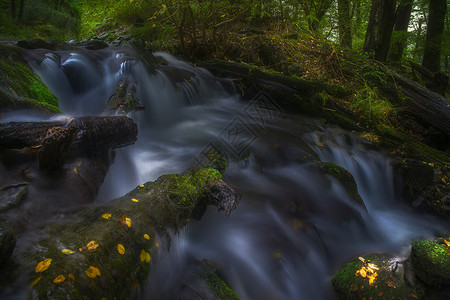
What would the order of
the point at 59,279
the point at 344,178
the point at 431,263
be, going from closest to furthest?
the point at 59,279
the point at 431,263
the point at 344,178

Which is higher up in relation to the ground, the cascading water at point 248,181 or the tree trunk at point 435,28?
the tree trunk at point 435,28

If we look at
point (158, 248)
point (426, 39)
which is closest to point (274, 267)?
point (158, 248)

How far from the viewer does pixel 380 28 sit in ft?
23.6

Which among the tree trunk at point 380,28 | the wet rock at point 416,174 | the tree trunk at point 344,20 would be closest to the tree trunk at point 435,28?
the tree trunk at point 380,28

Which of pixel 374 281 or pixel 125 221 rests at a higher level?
pixel 125 221

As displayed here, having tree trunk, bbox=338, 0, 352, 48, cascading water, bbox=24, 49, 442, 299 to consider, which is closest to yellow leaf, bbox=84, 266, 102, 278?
cascading water, bbox=24, 49, 442, 299

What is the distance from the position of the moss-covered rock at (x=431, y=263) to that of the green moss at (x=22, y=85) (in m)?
4.32

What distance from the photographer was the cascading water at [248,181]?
283cm

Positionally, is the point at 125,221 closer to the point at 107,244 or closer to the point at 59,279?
the point at 107,244

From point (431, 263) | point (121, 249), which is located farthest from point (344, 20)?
point (121, 249)

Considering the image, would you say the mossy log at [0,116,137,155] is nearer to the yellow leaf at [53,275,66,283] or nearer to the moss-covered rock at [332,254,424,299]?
the yellow leaf at [53,275,66,283]

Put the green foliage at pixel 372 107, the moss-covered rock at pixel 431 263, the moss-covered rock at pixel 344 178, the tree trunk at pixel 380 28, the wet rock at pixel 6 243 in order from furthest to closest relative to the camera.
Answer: the tree trunk at pixel 380 28 < the green foliage at pixel 372 107 < the moss-covered rock at pixel 344 178 < the moss-covered rock at pixel 431 263 < the wet rock at pixel 6 243

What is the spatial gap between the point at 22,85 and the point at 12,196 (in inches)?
92.2

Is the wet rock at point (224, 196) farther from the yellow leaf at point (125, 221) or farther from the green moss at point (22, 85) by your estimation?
the green moss at point (22, 85)
